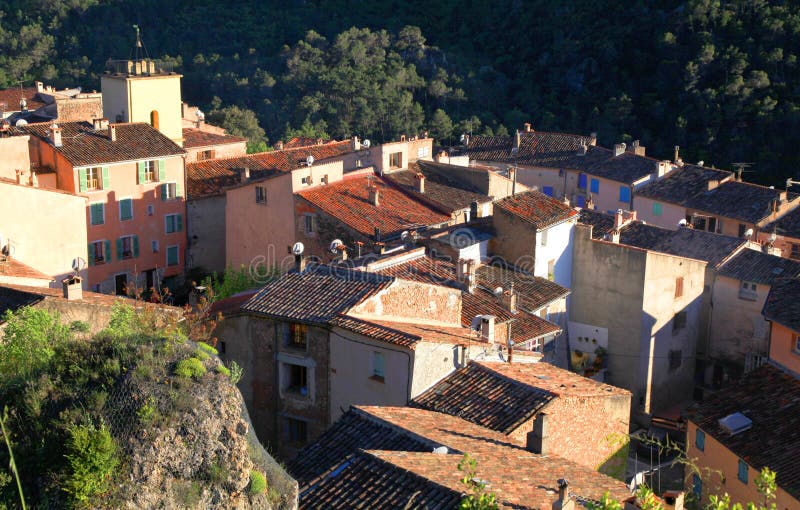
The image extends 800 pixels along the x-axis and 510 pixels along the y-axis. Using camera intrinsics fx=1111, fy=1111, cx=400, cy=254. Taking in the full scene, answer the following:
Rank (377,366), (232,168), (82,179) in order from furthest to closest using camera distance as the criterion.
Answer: (232,168) → (82,179) → (377,366)

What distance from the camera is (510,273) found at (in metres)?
29.7

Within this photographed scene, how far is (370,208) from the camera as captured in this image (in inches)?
1361

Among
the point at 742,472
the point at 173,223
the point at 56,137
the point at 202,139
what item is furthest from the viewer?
the point at 202,139

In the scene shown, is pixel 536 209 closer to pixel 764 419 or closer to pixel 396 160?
pixel 764 419

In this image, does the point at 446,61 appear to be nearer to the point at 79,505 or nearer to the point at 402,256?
the point at 402,256

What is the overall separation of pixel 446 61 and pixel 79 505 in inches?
2483

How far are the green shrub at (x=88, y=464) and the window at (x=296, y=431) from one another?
1091 cm

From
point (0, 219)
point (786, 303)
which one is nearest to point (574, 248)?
point (786, 303)

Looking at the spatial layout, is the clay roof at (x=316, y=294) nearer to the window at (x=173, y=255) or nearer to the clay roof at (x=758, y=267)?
the clay roof at (x=758, y=267)

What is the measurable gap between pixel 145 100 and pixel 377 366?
1057 inches

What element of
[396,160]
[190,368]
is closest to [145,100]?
[396,160]

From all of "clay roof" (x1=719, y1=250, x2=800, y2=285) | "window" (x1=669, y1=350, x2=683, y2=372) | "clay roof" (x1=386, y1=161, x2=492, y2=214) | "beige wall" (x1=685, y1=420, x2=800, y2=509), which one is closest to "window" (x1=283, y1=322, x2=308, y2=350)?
"beige wall" (x1=685, y1=420, x2=800, y2=509)

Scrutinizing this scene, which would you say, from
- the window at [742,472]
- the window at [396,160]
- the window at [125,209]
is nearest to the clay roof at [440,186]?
the window at [396,160]

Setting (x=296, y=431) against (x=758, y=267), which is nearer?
(x=296, y=431)
